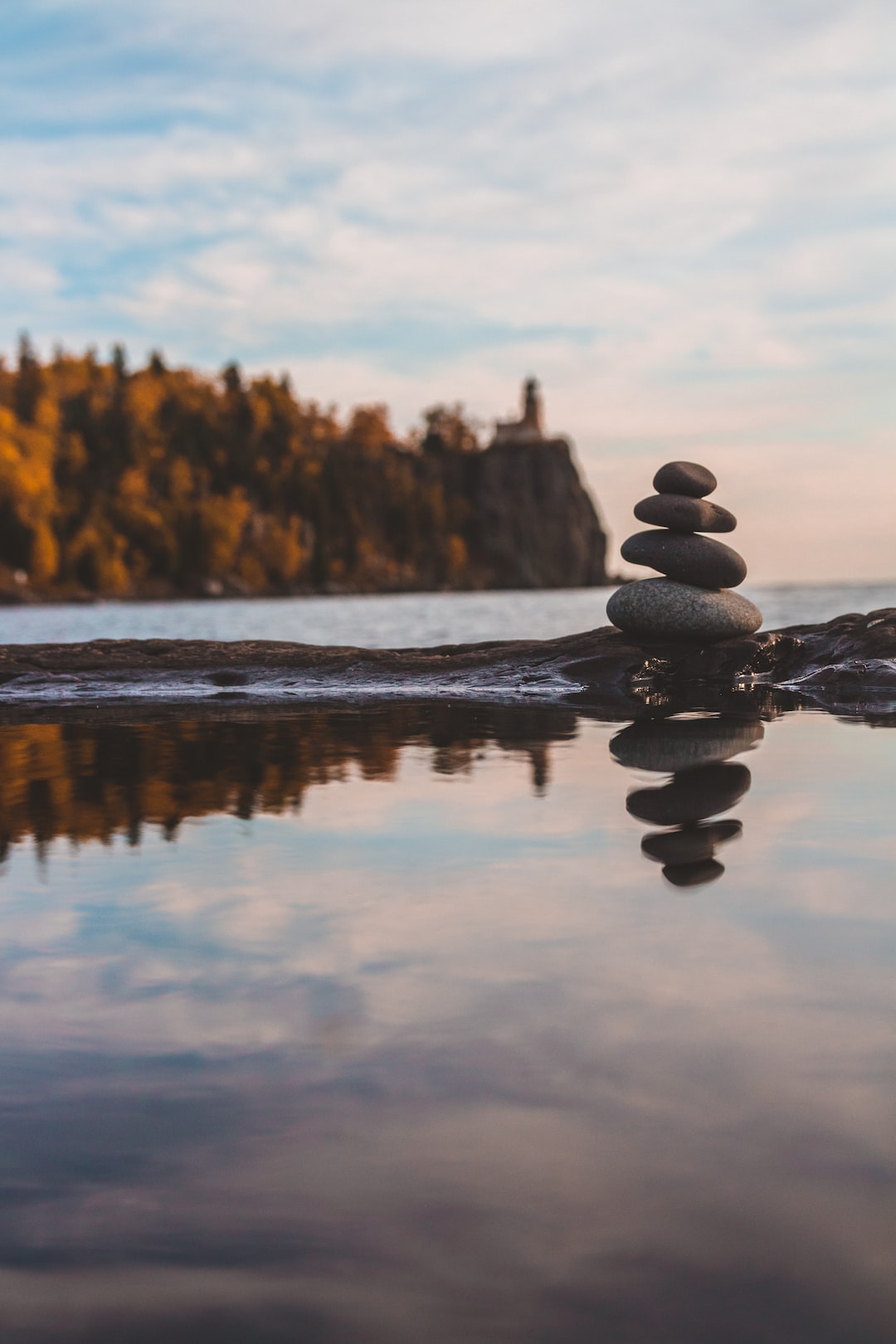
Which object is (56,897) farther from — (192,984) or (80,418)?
(80,418)

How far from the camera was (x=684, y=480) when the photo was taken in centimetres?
1655

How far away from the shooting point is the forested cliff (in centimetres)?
13038

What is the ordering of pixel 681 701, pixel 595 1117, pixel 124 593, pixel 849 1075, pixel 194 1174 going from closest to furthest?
pixel 194 1174
pixel 595 1117
pixel 849 1075
pixel 681 701
pixel 124 593

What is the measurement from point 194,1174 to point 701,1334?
121 centimetres

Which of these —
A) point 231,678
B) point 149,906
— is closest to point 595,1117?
point 149,906

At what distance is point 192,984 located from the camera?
13.9 feet

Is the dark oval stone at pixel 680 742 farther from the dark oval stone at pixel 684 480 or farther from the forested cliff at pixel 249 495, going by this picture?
the forested cliff at pixel 249 495

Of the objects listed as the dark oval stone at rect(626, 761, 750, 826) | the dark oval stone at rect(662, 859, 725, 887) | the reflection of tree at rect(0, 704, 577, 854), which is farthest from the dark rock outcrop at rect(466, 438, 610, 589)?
the dark oval stone at rect(662, 859, 725, 887)

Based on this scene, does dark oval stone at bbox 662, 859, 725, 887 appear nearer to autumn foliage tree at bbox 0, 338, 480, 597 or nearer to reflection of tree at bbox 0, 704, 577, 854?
reflection of tree at bbox 0, 704, 577, 854

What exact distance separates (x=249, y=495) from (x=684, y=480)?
491 feet

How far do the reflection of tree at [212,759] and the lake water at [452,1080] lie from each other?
54cm

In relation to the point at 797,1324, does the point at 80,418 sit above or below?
above

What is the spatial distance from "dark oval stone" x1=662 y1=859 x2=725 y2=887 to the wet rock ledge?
336 inches

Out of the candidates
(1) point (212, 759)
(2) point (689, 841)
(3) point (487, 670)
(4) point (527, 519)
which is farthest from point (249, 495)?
(2) point (689, 841)
